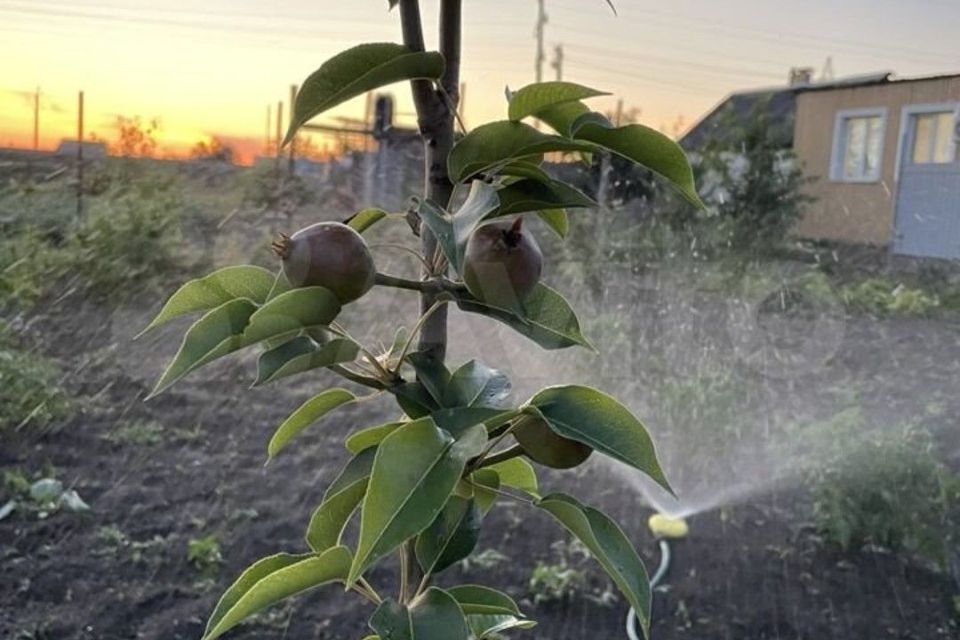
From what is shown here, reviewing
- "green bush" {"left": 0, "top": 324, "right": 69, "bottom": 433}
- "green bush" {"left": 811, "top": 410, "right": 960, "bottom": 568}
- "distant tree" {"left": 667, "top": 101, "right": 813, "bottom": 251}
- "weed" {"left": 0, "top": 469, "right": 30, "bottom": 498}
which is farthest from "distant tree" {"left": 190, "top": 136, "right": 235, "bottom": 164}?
"green bush" {"left": 811, "top": 410, "right": 960, "bottom": 568}

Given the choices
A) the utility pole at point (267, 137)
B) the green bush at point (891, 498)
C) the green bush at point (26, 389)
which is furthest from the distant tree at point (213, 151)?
the green bush at point (891, 498)

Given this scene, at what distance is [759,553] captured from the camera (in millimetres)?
1418

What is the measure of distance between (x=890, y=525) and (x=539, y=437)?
1.25 meters

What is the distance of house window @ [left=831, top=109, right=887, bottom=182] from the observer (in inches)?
58.4

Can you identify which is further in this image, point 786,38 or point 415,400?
point 786,38

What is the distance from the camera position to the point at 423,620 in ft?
1.07

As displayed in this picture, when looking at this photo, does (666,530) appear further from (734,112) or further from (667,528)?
(734,112)

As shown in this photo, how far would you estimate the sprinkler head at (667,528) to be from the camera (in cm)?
143

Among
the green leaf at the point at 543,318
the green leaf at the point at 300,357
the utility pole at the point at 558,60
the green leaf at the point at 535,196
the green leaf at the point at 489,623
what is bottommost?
the green leaf at the point at 489,623

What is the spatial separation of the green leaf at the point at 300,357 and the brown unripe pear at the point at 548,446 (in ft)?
0.20

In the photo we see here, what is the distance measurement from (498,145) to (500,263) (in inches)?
1.7

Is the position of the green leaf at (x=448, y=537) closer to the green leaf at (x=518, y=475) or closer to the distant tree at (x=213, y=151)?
the green leaf at (x=518, y=475)

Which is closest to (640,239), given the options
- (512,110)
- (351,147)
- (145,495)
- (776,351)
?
(776,351)

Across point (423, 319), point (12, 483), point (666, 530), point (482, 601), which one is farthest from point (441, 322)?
point (666, 530)
